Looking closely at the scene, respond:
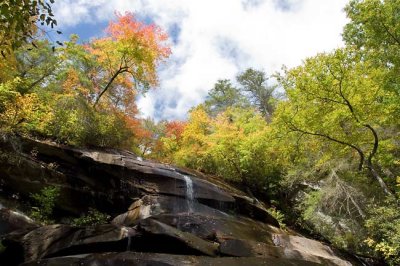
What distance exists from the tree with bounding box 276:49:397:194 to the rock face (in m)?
4.82

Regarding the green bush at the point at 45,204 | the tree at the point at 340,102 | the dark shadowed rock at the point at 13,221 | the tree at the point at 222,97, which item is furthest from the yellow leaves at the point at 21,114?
the tree at the point at 222,97

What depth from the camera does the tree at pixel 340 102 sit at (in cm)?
1431

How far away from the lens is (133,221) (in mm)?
11984

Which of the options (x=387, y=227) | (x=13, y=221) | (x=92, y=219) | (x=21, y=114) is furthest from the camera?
(x=21, y=114)

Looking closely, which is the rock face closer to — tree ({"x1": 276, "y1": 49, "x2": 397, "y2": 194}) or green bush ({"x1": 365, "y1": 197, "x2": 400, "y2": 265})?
green bush ({"x1": 365, "y1": 197, "x2": 400, "y2": 265})

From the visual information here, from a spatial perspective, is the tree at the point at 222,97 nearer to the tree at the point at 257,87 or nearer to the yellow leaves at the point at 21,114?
the tree at the point at 257,87

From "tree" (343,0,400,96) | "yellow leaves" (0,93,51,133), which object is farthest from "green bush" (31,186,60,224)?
"tree" (343,0,400,96)

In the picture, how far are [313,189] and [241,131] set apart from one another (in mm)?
6009

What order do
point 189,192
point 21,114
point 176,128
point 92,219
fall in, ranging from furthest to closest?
point 176,128 → point 189,192 → point 21,114 → point 92,219

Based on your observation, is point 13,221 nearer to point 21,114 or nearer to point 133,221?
point 133,221

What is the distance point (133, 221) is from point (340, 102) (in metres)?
10.4

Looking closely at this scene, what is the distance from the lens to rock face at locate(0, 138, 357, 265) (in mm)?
8680

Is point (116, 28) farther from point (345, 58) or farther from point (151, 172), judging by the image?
point (345, 58)

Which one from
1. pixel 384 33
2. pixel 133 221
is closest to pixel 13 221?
pixel 133 221
